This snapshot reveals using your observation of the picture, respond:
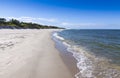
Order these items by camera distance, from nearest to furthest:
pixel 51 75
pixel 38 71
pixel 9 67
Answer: pixel 51 75 < pixel 38 71 < pixel 9 67

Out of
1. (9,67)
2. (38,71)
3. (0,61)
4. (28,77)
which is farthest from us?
(0,61)

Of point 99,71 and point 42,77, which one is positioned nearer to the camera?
point 42,77

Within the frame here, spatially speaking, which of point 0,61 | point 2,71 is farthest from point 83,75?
point 0,61

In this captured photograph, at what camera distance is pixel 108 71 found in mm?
7477

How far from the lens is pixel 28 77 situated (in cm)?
620

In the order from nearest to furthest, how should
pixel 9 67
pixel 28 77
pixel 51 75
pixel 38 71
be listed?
1. pixel 28 77
2. pixel 51 75
3. pixel 38 71
4. pixel 9 67

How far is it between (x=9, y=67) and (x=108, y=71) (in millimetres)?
5081

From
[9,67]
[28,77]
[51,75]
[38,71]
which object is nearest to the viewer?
[28,77]

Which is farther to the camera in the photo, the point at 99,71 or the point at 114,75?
the point at 99,71

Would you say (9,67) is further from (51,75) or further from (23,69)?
(51,75)

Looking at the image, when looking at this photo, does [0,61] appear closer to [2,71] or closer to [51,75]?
[2,71]

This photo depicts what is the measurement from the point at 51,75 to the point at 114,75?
294cm

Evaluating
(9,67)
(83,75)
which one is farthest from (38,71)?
(83,75)

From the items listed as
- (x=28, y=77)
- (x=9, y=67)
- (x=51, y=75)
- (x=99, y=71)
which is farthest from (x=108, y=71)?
(x=9, y=67)
